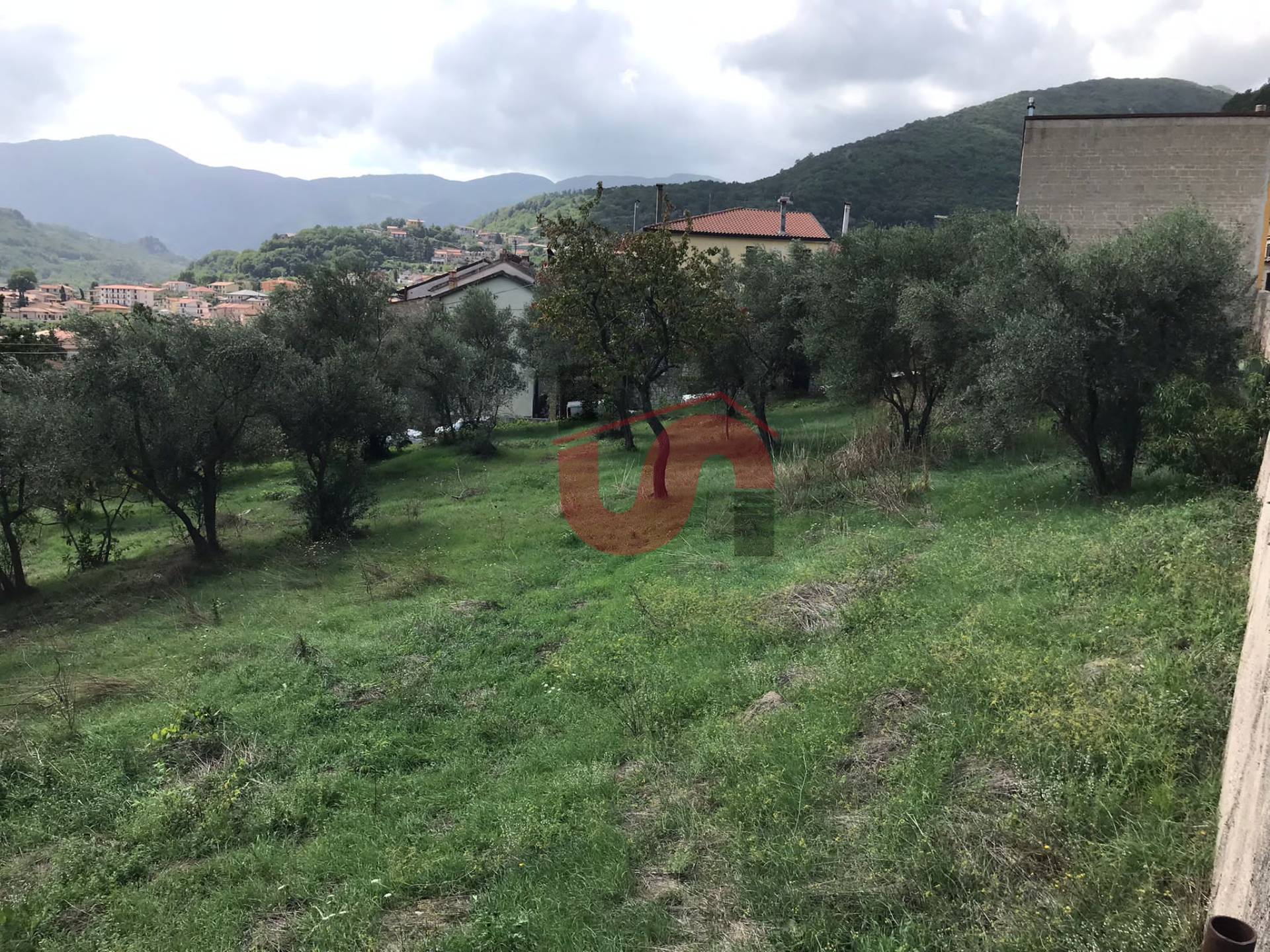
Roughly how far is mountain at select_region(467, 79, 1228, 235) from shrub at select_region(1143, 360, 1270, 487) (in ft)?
165

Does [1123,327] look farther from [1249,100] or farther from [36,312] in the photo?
[36,312]

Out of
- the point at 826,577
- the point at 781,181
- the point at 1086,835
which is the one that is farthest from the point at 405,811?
the point at 781,181

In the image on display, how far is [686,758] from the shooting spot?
5.97 m

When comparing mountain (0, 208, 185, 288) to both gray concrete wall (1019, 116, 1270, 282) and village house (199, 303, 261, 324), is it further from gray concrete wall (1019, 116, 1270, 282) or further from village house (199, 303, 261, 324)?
gray concrete wall (1019, 116, 1270, 282)

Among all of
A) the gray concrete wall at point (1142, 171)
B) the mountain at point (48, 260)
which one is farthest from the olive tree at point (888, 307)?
the mountain at point (48, 260)

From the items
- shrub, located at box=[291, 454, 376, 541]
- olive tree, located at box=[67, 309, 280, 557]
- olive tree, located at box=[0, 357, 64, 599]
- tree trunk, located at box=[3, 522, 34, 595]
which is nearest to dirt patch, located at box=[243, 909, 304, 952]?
olive tree, located at box=[0, 357, 64, 599]

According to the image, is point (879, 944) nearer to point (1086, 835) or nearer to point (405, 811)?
point (1086, 835)

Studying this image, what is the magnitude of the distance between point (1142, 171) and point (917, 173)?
2190 inches

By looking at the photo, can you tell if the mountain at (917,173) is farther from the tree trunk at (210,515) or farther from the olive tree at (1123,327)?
the olive tree at (1123,327)

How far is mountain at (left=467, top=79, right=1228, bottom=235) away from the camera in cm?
6738

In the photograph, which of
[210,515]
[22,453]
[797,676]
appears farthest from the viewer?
[210,515]

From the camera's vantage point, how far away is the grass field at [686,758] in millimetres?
3926

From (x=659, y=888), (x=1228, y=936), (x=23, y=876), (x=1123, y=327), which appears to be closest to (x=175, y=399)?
(x=23, y=876)

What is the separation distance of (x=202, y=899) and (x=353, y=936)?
1.24 metres
